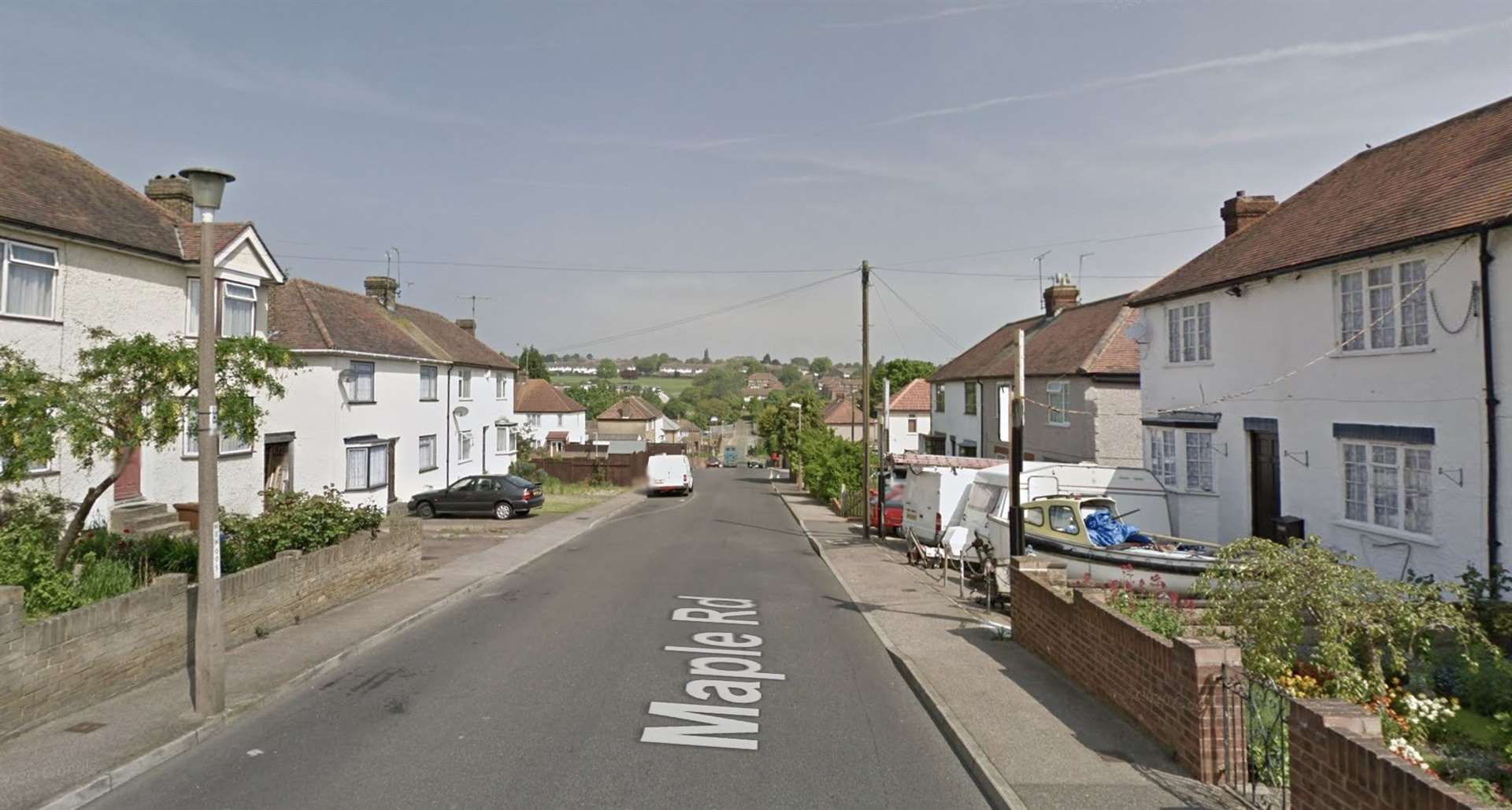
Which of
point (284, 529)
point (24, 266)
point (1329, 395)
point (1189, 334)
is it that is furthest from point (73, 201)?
point (1329, 395)

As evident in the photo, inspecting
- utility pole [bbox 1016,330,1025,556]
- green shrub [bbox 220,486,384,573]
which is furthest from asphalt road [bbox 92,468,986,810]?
utility pole [bbox 1016,330,1025,556]

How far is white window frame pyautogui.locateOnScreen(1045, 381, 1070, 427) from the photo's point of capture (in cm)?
2803

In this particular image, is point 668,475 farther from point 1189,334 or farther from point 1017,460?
point 1017,460

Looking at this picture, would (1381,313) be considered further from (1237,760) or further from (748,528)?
(748,528)

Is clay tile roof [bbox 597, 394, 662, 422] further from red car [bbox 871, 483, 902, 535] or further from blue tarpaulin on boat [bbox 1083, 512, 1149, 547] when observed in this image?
blue tarpaulin on boat [bbox 1083, 512, 1149, 547]

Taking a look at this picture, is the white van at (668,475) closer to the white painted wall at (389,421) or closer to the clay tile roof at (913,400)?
the white painted wall at (389,421)

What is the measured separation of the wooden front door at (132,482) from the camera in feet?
56.9

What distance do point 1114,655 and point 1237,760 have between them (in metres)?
1.91

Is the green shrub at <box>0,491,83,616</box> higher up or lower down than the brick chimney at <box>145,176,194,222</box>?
lower down

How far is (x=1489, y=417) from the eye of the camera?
11.7 meters

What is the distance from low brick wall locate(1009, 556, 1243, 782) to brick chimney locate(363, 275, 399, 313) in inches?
1262

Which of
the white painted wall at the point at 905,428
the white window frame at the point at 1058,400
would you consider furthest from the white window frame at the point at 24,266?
the white painted wall at the point at 905,428

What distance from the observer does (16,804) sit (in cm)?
614

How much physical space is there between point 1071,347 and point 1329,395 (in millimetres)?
14786
